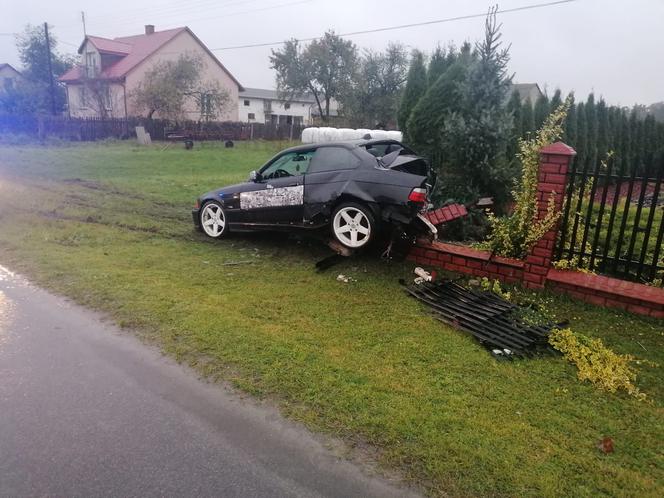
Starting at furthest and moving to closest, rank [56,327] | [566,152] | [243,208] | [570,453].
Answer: [243,208] < [566,152] < [56,327] < [570,453]

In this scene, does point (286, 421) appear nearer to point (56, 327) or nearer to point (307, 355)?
point (307, 355)

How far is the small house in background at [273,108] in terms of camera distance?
5950 cm

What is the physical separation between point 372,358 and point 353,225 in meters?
2.52

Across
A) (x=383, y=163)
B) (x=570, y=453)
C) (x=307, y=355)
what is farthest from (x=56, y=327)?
(x=570, y=453)

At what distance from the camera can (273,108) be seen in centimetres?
6316

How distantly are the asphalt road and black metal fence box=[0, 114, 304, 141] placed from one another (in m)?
29.0

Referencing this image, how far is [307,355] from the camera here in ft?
13.7

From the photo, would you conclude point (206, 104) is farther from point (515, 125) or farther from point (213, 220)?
point (213, 220)

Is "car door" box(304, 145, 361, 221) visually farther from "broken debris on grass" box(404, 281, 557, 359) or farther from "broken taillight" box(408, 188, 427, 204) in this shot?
"broken debris on grass" box(404, 281, 557, 359)

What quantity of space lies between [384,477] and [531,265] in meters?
3.59

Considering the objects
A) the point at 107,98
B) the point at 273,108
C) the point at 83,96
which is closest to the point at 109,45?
the point at 83,96

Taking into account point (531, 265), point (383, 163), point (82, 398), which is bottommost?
point (82, 398)

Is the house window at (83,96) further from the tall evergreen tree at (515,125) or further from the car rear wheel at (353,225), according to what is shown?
the car rear wheel at (353,225)

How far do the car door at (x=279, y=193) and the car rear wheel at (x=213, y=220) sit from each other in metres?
0.50
